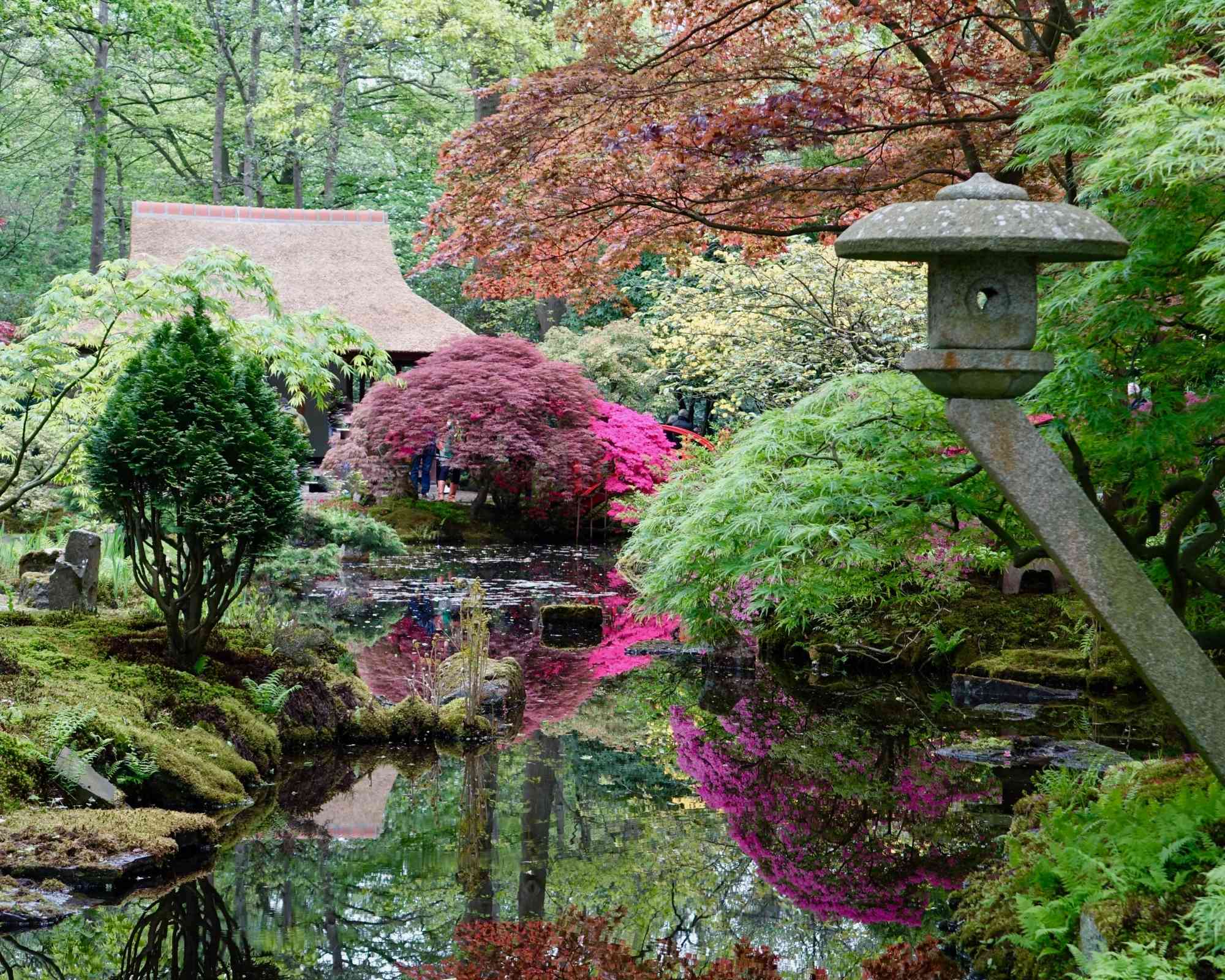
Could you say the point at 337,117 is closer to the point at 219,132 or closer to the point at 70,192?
the point at 219,132

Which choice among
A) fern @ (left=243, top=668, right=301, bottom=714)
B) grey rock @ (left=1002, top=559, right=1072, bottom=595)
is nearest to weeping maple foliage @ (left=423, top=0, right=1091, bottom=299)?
fern @ (left=243, top=668, right=301, bottom=714)

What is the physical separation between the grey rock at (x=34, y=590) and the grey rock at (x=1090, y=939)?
7835 millimetres

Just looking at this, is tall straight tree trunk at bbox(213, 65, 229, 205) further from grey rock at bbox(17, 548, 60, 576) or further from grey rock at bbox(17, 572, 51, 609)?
grey rock at bbox(17, 572, 51, 609)

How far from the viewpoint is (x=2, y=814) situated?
5859 mm

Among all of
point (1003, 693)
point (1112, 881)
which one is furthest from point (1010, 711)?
point (1112, 881)

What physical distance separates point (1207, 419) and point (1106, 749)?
4.51 m

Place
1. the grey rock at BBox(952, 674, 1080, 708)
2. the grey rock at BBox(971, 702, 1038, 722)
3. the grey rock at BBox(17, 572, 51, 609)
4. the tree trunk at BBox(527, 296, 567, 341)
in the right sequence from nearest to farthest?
the grey rock at BBox(971, 702, 1038, 722), the grey rock at BBox(17, 572, 51, 609), the grey rock at BBox(952, 674, 1080, 708), the tree trunk at BBox(527, 296, 567, 341)

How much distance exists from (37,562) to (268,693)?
16.1ft

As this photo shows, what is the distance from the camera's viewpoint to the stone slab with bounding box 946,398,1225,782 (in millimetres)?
3834

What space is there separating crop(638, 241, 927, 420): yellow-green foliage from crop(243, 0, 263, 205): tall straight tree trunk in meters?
13.8

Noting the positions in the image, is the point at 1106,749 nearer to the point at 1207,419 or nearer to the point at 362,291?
the point at 1207,419

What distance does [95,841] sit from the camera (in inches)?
226

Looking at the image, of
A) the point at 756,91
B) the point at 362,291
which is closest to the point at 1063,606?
the point at 756,91

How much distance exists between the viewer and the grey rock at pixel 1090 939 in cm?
425
